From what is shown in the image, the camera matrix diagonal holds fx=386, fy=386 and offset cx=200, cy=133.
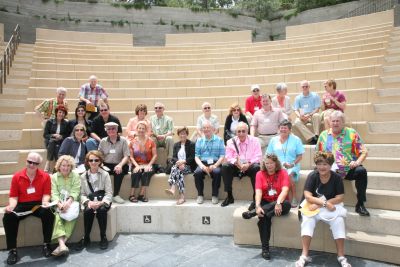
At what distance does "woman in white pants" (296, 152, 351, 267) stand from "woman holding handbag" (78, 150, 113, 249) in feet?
7.68

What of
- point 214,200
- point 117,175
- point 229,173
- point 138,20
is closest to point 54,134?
point 117,175

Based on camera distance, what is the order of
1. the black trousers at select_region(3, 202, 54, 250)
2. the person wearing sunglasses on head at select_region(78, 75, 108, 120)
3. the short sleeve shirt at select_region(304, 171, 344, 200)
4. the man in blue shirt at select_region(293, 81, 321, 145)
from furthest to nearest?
the person wearing sunglasses on head at select_region(78, 75, 108, 120) < the man in blue shirt at select_region(293, 81, 321, 145) < the black trousers at select_region(3, 202, 54, 250) < the short sleeve shirt at select_region(304, 171, 344, 200)

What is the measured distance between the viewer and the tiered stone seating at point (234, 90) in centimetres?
461

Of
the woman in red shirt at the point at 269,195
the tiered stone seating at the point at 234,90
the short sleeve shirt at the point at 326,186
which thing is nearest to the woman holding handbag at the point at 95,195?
the tiered stone seating at the point at 234,90

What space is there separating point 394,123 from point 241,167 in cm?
261

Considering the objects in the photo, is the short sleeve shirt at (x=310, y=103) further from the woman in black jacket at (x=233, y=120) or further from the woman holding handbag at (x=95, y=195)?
the woman holding handbag at (x=95, y=195)

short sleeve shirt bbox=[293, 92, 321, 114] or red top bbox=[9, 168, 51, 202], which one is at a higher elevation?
short sleeve shirt bbox=[293, 92, 321, 114]

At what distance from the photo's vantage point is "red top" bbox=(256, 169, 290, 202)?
4542mm

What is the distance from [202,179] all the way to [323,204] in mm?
1784

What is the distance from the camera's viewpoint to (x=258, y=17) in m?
22.2

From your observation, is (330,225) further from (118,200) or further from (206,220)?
(118,200)

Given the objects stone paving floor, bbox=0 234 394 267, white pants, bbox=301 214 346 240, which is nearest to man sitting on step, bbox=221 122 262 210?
stone paving floor, bbox=0 234 394 267

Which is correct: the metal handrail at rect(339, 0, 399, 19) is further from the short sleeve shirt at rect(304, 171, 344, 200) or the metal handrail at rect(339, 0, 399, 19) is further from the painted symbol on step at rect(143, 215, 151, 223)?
the painted symbol on step at rect(143, 215, 151, 223)

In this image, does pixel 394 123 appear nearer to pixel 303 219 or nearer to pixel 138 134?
pixel 303 219
